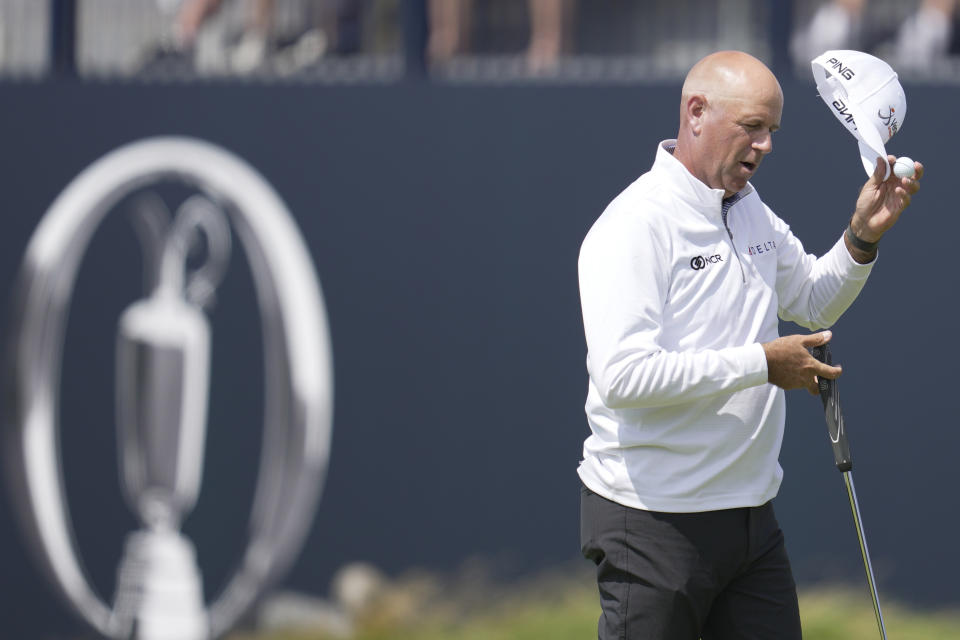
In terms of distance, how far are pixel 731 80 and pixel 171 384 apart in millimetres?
3355

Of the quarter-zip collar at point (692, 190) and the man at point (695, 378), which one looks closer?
the man at point (695, 378)

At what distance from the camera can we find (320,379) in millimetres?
5449

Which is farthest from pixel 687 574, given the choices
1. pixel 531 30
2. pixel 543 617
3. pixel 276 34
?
pixel 276 34

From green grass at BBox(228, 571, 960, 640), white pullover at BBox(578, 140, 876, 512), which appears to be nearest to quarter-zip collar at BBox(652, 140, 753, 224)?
white pullover at BBox(578, 140, 876, 512)

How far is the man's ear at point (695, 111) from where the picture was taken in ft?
9.52

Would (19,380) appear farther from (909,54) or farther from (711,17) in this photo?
(909,54)

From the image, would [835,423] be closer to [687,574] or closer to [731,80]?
[687,574]

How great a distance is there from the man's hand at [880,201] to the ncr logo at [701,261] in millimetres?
437

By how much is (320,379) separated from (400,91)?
127cm

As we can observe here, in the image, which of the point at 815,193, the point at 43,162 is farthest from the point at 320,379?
the point at 815,193

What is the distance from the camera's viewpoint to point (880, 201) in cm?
307

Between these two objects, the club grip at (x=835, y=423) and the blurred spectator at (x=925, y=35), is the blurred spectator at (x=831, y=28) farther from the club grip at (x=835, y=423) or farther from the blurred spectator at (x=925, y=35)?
the club grip at (x=835, y=423)

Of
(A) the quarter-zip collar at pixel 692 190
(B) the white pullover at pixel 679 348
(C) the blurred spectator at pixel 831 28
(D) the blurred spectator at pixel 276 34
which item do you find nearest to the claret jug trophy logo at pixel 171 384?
(D) the blurred spectator at pixel 276 34

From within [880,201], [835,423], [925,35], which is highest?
[925,35]
